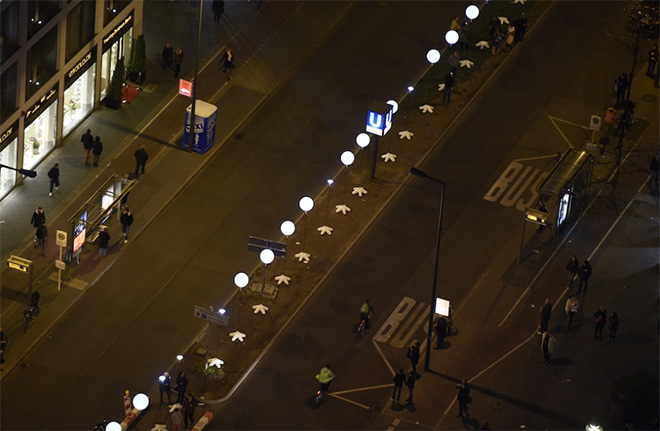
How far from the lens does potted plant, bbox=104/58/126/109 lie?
71000mm

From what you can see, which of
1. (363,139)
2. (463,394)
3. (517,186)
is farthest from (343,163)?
(463,394)

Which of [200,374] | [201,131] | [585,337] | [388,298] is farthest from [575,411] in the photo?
[201,131]

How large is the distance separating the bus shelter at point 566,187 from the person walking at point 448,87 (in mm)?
8022

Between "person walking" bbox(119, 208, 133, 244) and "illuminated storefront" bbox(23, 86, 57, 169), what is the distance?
6197 mm

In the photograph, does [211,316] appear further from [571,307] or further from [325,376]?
[571,307]

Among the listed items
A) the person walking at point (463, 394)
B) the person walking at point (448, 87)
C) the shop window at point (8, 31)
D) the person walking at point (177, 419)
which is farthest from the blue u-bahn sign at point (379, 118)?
the person walking at point (177, 419)

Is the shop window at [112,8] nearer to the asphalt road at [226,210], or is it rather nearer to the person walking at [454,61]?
the asphalt road at [226,210]

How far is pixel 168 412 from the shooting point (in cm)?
5716

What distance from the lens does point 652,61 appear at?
76.2 meters

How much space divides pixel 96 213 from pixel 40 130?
6.34 m

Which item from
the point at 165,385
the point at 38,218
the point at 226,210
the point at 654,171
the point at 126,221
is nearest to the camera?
the point at 165,385

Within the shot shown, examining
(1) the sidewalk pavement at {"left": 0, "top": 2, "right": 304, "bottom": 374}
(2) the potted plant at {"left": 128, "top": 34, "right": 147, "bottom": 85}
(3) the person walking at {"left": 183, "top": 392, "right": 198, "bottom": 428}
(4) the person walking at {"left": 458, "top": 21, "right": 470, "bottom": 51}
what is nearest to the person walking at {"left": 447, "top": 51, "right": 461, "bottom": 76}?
(4) the person walking at {"left": 458, "top": 21, "right": 470, "bottom": 51}

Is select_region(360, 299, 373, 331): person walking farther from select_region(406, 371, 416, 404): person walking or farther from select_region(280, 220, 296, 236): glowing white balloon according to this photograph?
select_region(280, 220, 296, 236): glowing white balloon

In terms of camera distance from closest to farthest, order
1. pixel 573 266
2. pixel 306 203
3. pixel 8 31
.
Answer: pixel 306 203 → pixel 8 31 → pixel 573 266
